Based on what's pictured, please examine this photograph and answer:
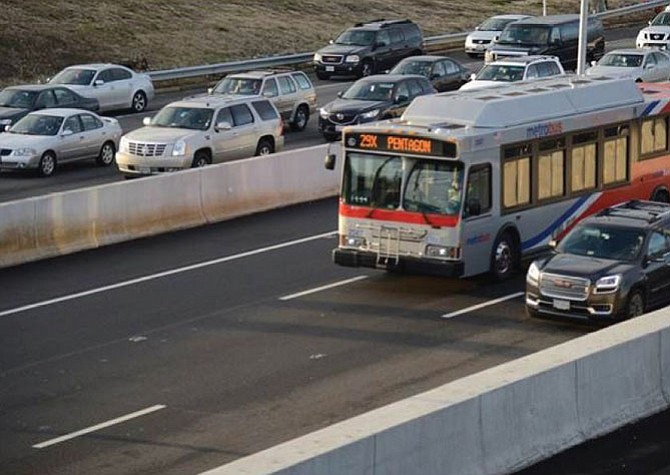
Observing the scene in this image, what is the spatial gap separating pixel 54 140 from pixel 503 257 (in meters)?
14.7

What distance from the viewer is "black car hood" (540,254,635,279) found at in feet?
77.1

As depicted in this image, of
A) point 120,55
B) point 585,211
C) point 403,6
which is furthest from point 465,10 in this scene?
point 585,211

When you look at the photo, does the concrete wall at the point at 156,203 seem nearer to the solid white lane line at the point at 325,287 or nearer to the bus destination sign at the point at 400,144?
the solid white lane line at the point at 325,287

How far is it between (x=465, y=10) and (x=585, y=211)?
50.8 meters

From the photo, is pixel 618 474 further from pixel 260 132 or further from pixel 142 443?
pixel 260 132

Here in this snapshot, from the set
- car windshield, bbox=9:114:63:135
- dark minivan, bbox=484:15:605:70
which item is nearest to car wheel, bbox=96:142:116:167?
car windshield, bbox=9:114:63:135

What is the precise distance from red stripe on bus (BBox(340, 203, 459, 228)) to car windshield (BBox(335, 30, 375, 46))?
29899 millimetres

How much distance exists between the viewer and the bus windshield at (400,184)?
2525cm

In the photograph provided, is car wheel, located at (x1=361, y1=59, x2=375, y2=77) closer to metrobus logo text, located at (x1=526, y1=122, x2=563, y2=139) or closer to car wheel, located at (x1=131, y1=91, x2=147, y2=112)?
car wheel, located at (x1=131, y1=91, x2=147, y2=112)

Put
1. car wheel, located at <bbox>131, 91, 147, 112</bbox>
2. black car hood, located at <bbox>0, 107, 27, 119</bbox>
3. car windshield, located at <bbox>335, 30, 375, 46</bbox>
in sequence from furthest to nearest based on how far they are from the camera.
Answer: car windshield, located at <bbox>335, 30, 375, 46</bbox> → car wheel, located at <bbox>131, 91, 147, 112</bbox> → black car hood, located at <bbox>0, 107, 27, 119</bbox>

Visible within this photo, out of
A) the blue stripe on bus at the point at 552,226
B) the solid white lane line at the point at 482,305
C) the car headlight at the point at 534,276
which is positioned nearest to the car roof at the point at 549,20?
the blue stripe on bus at the point at 552,226

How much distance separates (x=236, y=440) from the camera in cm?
1808

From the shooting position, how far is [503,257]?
1034 inches

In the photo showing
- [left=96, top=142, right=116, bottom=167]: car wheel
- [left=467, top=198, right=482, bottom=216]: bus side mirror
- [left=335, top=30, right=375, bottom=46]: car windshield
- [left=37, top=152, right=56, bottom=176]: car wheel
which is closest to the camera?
[left=467, top=198, right=482, bottom=216]: bus side mirror
